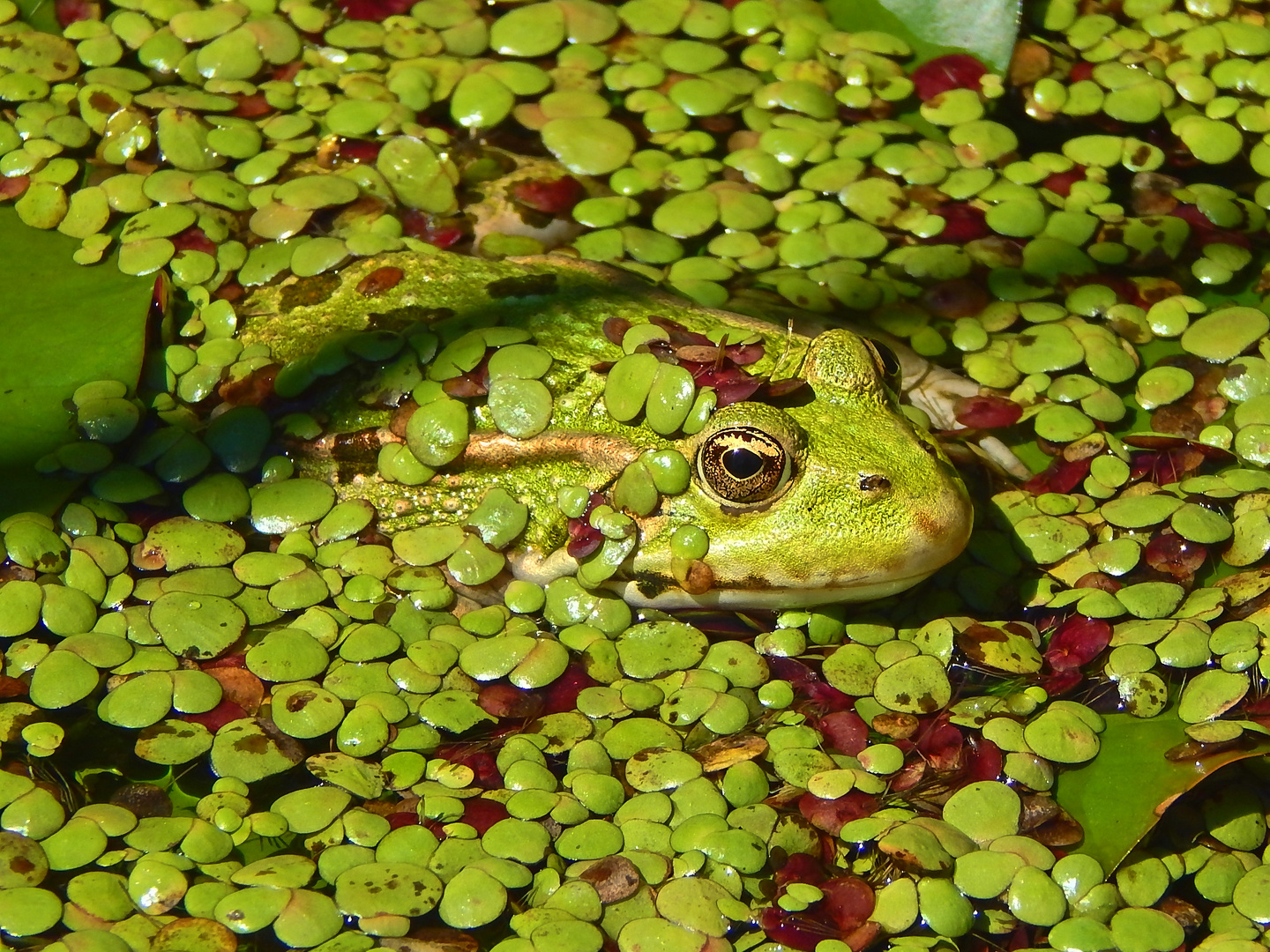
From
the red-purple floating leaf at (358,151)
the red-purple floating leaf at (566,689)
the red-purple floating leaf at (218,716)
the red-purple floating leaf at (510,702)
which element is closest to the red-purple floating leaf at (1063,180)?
the red-purple floating leaf at (358,151)

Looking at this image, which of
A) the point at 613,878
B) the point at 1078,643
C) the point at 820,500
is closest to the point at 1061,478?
the point at 1078,643

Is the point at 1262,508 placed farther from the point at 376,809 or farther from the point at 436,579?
the point at 376,809

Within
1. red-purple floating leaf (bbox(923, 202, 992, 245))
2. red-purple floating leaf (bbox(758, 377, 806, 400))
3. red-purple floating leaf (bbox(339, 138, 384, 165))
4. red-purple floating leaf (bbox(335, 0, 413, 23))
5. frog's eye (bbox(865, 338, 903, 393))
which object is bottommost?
red-purple floating leaf (bbox(923, 202, 992, 245))

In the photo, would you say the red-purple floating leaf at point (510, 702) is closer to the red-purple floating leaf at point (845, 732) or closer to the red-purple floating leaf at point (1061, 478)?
the red-purple floating leaf at point (845, 732)

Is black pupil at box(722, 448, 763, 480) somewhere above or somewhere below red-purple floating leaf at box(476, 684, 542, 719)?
above

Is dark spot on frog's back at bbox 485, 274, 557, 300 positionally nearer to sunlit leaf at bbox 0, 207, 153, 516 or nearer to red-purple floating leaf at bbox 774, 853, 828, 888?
sunlit leaf at bbox 0, 207, 153, 516

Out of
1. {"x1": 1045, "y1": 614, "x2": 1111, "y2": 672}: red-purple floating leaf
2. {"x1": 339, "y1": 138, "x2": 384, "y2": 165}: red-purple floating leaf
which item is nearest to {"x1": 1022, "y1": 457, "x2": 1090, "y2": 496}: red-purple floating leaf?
{"x1": 1045, "y1": 614, "x2": 1111, "y2": 672}: red-purple floating leaf

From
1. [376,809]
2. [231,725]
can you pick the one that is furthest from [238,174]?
[376,809]
